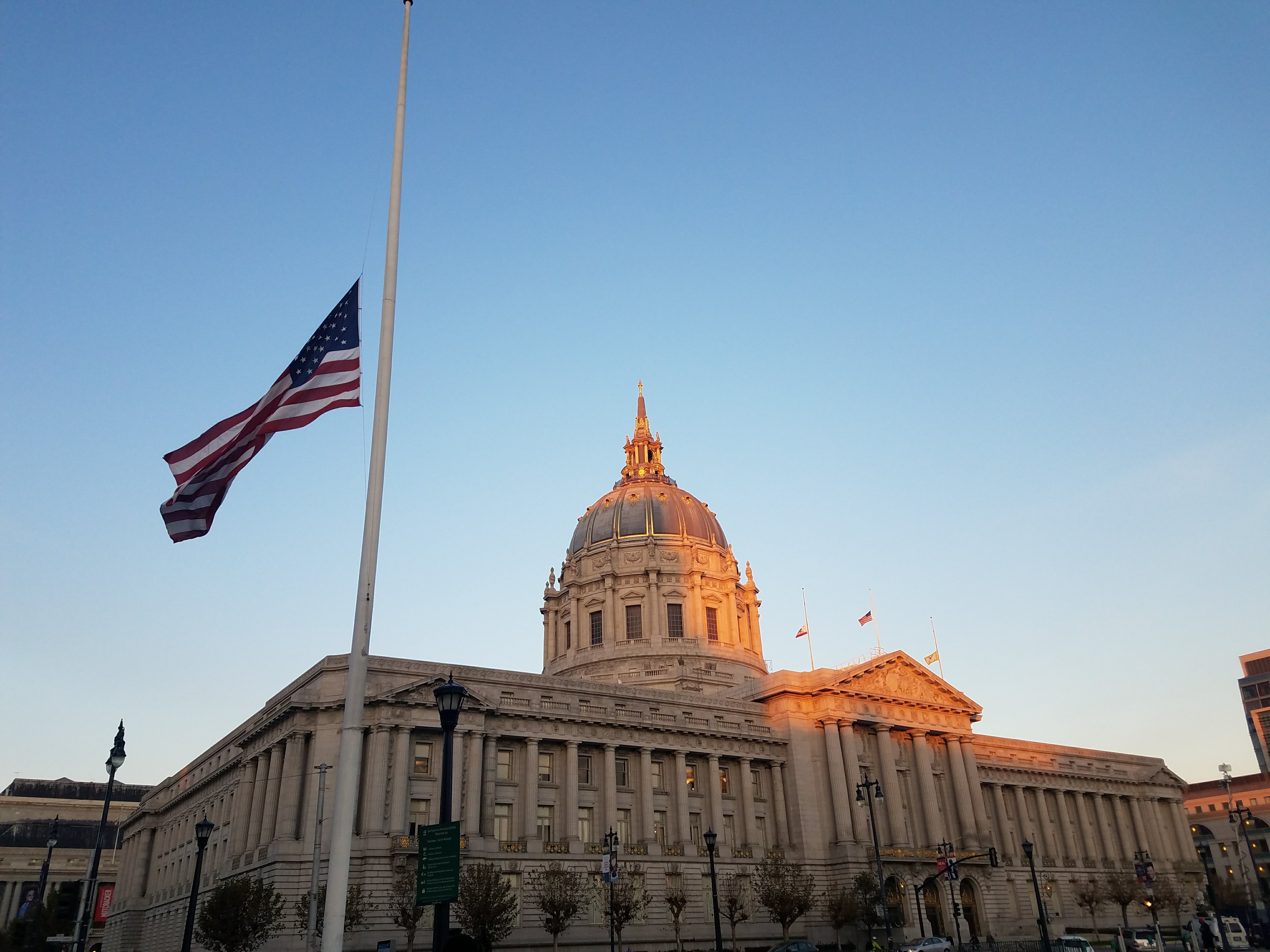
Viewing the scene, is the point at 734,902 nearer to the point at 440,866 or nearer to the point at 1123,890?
the point at 1123,890

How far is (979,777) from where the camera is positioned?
89.2 m

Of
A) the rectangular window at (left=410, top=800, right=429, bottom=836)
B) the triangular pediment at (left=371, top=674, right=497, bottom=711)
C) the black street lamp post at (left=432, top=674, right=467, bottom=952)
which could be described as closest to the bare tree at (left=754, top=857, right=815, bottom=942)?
the triangular pediment at (left=371, top=674, right=497, bottom=711)

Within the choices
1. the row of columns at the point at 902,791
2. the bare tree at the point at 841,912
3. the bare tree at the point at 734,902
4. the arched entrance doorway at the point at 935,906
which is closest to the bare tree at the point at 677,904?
the bare tree at the point at 734,902

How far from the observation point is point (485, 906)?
51375 millimetres

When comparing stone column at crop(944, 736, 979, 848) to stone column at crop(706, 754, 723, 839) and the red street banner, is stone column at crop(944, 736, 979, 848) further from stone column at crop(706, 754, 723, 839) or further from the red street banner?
the red street banner

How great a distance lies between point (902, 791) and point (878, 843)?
25369 mm

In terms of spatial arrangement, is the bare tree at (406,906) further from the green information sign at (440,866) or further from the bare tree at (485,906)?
the green information sign at (440,866)

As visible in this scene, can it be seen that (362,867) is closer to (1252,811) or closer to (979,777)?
(979,777)

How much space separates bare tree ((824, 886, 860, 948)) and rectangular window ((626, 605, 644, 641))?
36684 millimetres

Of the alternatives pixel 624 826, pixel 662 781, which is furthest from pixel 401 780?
pixel 662 781

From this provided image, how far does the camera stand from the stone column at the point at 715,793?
235ft

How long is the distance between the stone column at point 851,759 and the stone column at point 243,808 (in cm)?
4108

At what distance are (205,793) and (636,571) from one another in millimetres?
44124

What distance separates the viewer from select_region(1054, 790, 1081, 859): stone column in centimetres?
9656
